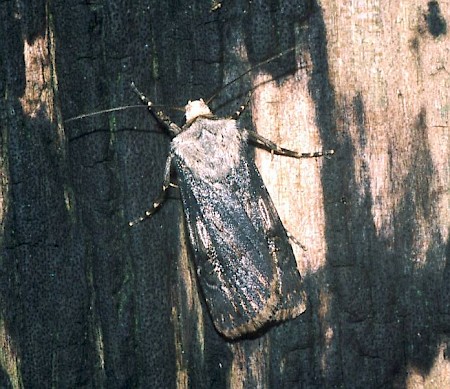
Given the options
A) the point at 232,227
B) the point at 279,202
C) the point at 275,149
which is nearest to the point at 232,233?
the point at 232,227

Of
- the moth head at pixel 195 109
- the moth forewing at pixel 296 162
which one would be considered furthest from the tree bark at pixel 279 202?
the moth head at pixel 195 109

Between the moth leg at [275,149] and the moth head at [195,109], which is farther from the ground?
the moth head at [195,109]

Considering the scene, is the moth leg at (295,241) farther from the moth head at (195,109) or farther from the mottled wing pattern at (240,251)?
the moth head at (195,109)

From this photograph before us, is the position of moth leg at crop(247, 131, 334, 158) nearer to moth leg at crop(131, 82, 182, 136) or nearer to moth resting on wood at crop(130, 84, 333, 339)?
moth resting on wood at crop(130, 84, 333, 339)

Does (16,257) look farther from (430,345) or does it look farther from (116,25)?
(430,345)

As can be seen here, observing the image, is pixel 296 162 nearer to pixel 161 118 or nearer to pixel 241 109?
pixel 241 109
